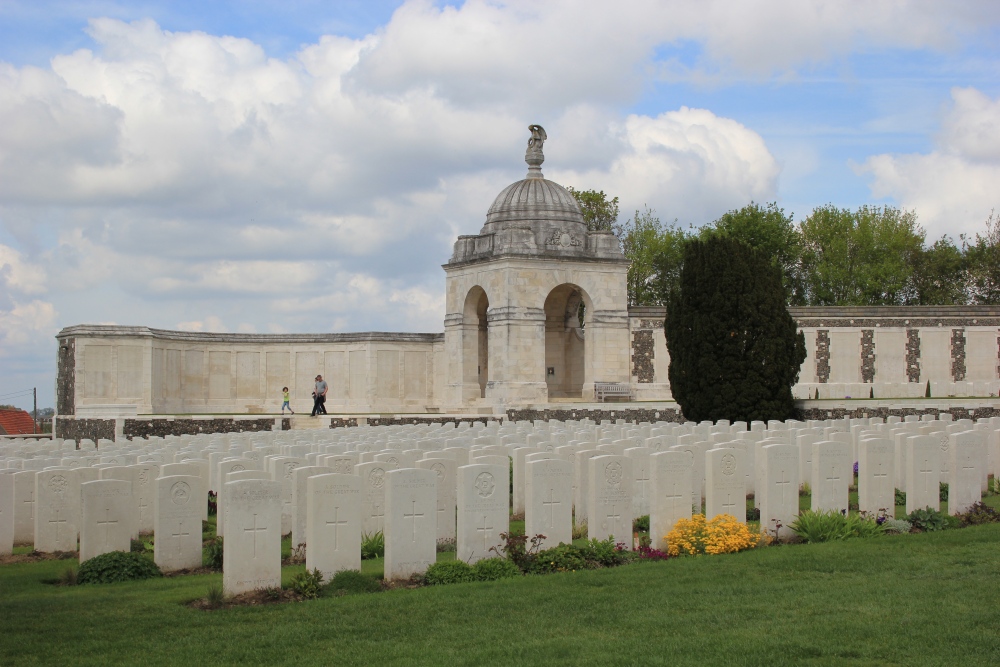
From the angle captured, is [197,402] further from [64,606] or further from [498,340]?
[64,606]

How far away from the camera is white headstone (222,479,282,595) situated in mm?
10109

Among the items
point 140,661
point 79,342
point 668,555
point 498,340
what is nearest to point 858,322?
point 498,340

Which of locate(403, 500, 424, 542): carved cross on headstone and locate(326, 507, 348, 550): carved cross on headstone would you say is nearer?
locate(326, 507, 348, 550): carved cross on headstone

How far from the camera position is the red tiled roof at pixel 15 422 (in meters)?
44.0

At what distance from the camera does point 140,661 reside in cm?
799

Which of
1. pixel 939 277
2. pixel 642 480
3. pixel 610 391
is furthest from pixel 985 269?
pixel 642 480

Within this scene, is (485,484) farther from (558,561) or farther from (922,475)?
(922,475)

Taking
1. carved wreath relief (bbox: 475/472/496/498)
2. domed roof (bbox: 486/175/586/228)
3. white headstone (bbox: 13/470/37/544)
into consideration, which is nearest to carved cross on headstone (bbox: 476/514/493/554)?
carved wreath relief (bbox: 475/472/496/498)

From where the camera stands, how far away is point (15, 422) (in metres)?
46.2

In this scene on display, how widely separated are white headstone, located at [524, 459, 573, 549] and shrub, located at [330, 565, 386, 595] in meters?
2.06

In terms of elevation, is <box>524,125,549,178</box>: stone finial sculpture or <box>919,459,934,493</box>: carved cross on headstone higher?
<box>524,125,549,178</box>: stone finial sculpture

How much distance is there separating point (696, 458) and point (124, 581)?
8300 mm

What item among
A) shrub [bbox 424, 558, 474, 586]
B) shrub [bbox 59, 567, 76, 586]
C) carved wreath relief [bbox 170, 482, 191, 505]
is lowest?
shrub [bbox 59, 567, 76, 586]

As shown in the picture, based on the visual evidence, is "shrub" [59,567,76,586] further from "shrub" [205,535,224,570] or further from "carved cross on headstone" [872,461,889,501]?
"carved cross on headstone" [872,461,889,501]
